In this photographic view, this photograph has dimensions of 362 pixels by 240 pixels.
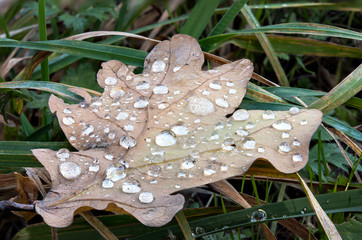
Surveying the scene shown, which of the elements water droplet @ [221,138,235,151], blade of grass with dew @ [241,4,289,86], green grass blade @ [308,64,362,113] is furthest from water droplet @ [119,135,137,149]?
blade of grass with dew @ [241,4,289,86]

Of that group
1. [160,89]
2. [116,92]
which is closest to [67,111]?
[116,92]

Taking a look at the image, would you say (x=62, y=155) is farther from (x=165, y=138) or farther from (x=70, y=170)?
(x=165, y=138)

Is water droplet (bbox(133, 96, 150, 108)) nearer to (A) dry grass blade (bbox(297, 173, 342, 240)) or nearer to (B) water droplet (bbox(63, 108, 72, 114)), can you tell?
(B) water droplet (bbox(63, 108, 72, 114))

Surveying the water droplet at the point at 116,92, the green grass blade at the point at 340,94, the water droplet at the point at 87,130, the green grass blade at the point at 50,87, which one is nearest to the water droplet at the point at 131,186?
the water droplet at the point at 87,130

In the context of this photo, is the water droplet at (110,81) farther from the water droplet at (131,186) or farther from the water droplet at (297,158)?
the water droplet at (297,158)

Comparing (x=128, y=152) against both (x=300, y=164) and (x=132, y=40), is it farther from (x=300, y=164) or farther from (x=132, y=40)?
(x=132, y=40)

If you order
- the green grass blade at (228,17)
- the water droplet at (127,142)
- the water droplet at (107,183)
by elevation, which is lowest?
the water droplet at (107,183)

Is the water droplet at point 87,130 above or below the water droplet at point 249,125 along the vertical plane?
above
